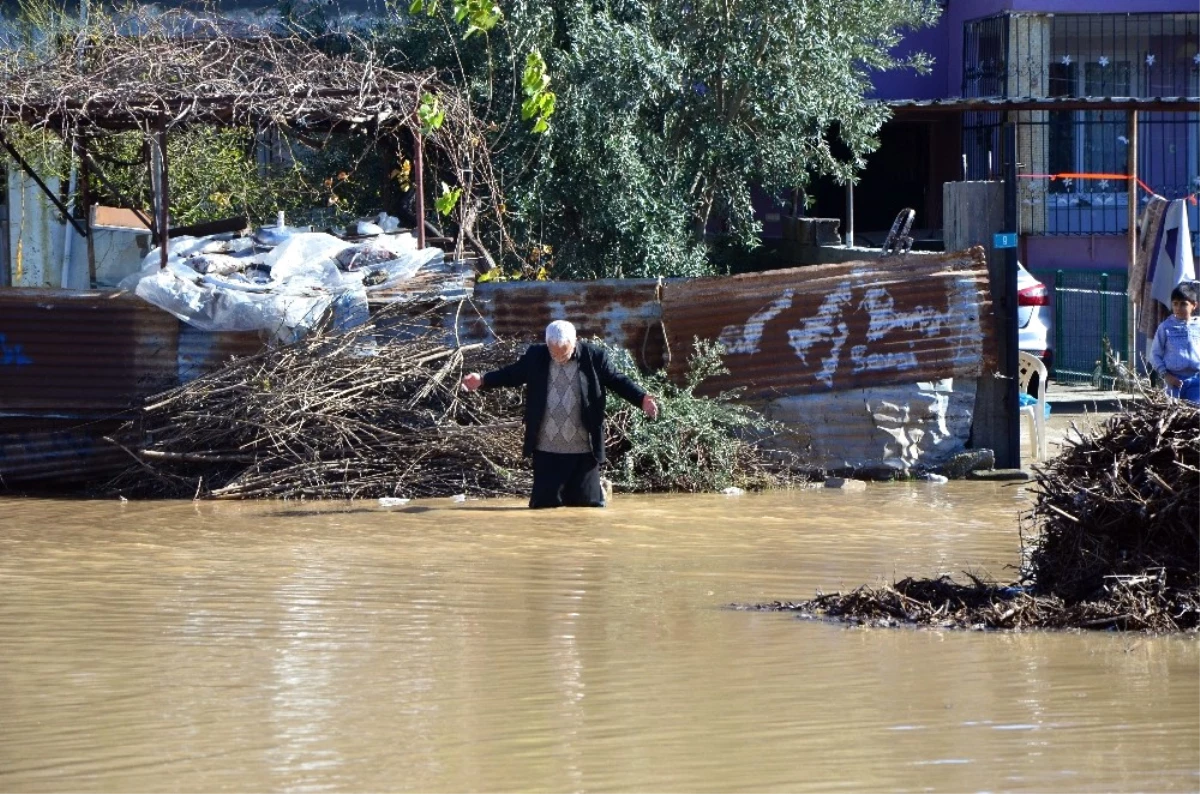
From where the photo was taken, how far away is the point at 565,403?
447 inches

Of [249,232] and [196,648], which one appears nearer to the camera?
[196,648]

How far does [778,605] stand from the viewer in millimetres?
7965

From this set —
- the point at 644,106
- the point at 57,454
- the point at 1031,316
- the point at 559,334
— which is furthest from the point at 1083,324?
the point at 57,454

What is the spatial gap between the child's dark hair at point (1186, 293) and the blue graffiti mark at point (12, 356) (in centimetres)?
867

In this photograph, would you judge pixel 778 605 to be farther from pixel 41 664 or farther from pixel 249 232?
pixel 249 232

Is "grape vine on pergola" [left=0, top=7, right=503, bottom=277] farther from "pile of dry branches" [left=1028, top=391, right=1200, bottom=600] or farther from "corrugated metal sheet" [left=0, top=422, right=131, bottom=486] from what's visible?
"pile of dry branches" [left=1028, top=391, right=1200, bottom=600]

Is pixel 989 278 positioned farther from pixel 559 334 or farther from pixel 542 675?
pixel 542 675

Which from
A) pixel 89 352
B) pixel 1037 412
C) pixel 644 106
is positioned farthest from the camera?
pixel 644 106

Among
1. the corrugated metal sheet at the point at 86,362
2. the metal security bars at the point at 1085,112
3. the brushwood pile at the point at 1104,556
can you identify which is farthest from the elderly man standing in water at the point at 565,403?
the metal security bars at the point at 1085,112

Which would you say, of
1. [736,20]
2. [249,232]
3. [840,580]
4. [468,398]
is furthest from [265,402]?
[736,20]

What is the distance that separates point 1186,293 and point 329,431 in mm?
6285

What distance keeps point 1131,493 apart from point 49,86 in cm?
924

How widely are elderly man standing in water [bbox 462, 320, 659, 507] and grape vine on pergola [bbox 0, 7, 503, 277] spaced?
6.94 feet

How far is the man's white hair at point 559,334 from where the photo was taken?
11227 millimetres
